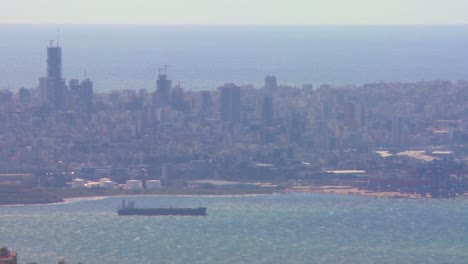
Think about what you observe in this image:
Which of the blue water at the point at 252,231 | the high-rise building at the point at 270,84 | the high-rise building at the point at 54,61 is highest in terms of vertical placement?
the high-rise building at the point at 54,61

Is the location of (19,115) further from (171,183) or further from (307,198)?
(307,198)

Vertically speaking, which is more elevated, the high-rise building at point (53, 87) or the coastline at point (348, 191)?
the high-rise building at point (53, 87)

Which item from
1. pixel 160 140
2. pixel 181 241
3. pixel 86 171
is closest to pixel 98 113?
pixel 160 140

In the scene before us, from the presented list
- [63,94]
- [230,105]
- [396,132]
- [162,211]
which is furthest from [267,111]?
[162,211]

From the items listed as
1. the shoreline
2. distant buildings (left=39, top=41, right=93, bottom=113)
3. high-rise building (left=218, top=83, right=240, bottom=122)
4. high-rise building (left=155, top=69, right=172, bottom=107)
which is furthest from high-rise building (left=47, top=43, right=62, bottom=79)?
the shoreline

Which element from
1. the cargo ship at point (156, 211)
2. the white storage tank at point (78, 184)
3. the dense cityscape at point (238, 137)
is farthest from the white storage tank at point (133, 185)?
the cargo ship at point (156, 211)

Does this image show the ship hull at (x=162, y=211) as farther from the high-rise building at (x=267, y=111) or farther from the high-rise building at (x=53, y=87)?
the high-rise building at (x=53, y=87)
